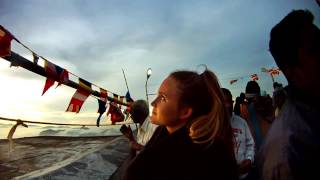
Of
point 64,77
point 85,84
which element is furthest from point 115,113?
point 64,77

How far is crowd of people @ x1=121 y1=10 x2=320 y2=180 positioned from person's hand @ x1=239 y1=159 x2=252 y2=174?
1866mm

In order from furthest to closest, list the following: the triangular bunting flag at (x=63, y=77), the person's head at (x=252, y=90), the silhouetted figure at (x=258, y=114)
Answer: the triangular bunting flag at (x=63, y=77)
the person's head at (x=252, y=90)
the silhouetted figure at (x=258, y=114)

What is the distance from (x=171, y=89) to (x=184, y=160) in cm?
40

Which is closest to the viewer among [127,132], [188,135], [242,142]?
[188,135]

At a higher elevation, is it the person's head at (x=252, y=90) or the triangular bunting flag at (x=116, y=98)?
the triangular bunting flag at (x=116, y=98)

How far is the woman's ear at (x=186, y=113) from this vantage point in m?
1.90

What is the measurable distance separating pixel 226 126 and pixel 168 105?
12.8 inches

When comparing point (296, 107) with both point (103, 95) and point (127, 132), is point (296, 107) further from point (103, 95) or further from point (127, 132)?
point (103, 95)

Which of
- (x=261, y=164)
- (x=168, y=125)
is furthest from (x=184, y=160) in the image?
(x=261, y=164)

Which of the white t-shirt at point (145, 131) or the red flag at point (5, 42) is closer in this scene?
the white t-shirt at point (145, 131)

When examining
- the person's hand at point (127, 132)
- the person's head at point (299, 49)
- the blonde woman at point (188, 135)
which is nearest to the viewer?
the person's head at point (299, 49)

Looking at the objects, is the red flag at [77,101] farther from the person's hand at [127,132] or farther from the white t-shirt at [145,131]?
the person's hand at [127,132]

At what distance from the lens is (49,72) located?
7.35m

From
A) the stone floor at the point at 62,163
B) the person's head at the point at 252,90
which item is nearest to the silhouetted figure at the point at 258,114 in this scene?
the person's head at the point at 252,90
